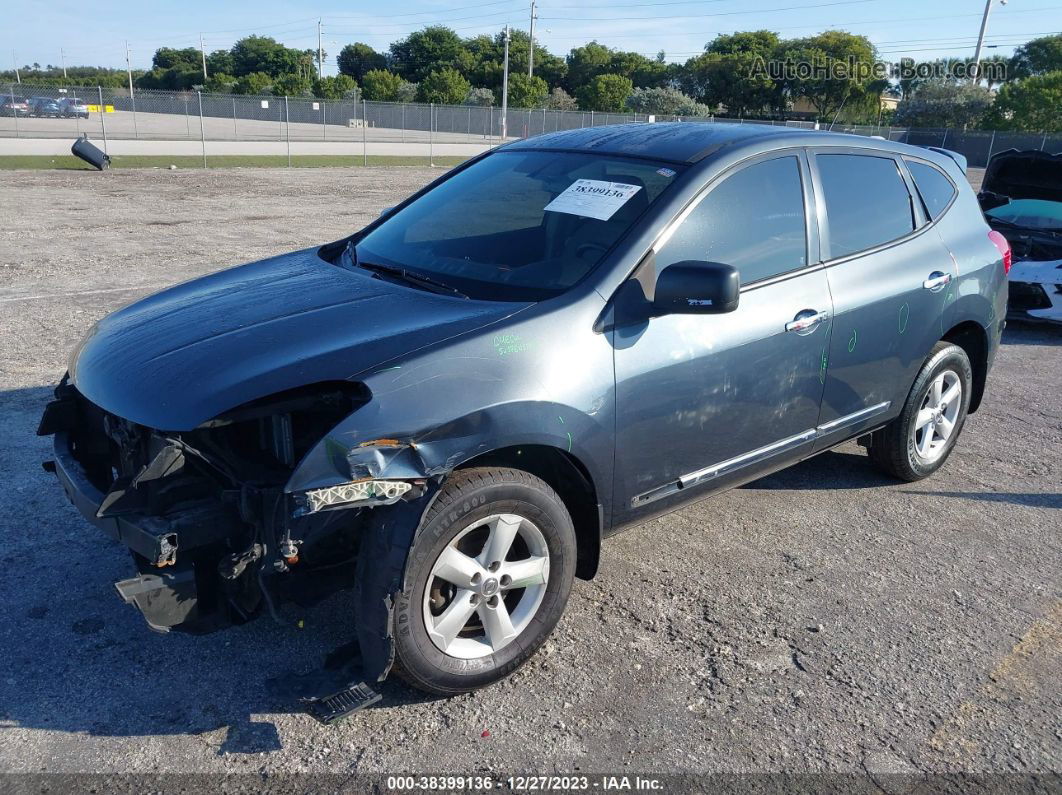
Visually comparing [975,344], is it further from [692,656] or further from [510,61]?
[510,61]

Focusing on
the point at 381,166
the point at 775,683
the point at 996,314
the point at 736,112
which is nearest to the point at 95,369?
the point at 775,683

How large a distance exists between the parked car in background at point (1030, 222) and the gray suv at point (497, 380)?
480 centimetres

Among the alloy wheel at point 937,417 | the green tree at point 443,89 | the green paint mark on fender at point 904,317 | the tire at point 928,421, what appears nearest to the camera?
the green paint mark on fender at point 904,317

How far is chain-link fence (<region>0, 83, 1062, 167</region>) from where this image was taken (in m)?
32.3

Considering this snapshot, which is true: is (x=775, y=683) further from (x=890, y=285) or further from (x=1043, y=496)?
(x=1043, y=496)

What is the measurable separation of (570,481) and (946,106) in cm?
5843

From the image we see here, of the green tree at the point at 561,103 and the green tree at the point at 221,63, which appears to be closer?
the green tree at the point at 561,103

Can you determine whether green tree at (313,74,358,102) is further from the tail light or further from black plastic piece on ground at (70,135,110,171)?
the tail light

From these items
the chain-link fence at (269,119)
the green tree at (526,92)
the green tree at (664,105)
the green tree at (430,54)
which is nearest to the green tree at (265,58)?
the green tree at (430,54)

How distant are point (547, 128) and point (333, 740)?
127ft

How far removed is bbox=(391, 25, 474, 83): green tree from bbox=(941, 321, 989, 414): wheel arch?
272ft

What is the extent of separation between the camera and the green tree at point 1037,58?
7869 cm

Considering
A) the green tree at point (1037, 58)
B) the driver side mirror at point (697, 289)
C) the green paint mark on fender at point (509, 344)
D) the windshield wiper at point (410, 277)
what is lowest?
the green paint mark on fender at point (509, 344)

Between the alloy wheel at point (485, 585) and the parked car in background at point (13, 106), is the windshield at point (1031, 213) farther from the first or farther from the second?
the parked car in background at point (13, 106)
